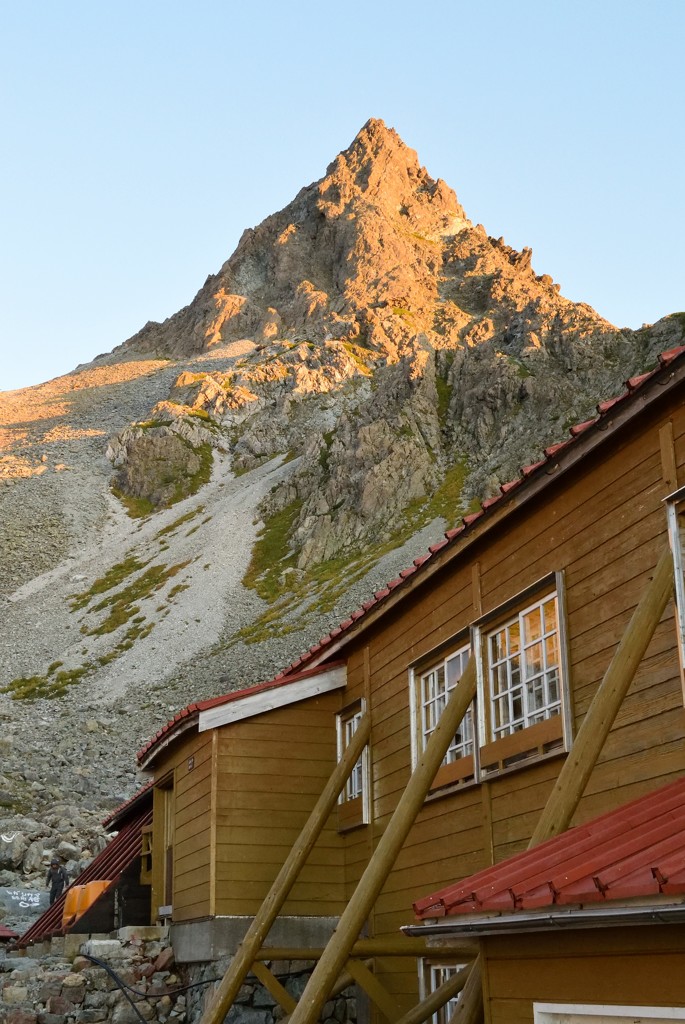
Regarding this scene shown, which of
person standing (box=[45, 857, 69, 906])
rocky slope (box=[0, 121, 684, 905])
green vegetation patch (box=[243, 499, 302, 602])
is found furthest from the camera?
green vegetation patch (box=[243, 499, 302, 602])

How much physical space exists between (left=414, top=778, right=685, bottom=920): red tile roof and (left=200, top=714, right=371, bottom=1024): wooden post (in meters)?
5.20

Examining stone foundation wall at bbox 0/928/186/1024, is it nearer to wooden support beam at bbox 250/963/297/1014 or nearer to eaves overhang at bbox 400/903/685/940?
wooden support beam at bbox 250/963/297/1014

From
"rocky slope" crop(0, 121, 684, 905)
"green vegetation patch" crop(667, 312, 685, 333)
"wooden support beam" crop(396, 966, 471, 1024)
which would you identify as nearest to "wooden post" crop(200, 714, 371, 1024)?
"wooden support beam" crop(396, 966, 471, 1024)

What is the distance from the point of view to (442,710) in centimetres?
1282

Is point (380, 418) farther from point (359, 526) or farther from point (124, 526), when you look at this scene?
point (124, 526)

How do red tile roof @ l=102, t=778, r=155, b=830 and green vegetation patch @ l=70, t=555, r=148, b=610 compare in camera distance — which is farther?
green vegetation patch @ l=70, t=555, r=148, b=610

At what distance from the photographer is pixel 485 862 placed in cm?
1119

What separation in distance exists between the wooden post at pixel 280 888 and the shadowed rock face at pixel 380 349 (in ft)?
200

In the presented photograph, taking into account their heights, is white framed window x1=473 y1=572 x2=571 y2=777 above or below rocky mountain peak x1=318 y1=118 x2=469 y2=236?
below

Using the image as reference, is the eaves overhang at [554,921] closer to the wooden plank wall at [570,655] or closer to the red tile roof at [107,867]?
the wooden plank wall at [570,655]

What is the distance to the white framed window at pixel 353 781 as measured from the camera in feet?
48.8

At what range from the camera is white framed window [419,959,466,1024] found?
11.7 m

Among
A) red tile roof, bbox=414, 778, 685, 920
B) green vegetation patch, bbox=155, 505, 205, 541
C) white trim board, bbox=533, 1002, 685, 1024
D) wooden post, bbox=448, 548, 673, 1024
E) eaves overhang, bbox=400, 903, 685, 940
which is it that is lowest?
white trim board, bbox=533, 1002, 685, 1024

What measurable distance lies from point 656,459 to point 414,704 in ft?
18.3
